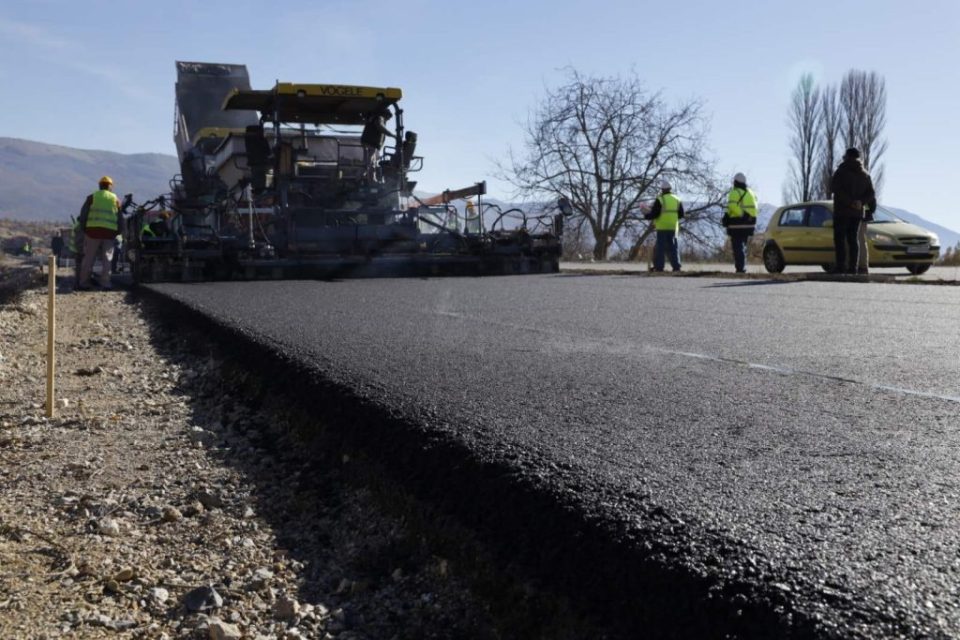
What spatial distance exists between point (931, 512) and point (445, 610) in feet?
3.56

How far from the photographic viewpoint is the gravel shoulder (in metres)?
2.30

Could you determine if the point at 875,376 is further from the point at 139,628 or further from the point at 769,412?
the point at 139,628

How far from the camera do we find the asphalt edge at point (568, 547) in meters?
1.75

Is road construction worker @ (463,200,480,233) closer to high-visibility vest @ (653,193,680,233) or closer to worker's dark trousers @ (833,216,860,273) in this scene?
high-visibility vest @ (653,193,680,233)

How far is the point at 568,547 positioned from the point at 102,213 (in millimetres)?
13692

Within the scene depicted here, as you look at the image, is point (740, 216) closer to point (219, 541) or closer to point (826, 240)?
point (826, 240)

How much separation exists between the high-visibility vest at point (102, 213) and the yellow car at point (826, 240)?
1014 centimetres

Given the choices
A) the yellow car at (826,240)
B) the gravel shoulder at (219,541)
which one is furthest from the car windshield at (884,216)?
the gravel shoulder at (219,541)

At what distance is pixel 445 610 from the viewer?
234cm

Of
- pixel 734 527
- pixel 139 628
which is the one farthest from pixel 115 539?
pixel 734 527

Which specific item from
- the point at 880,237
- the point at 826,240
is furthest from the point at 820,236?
the point at 880,237

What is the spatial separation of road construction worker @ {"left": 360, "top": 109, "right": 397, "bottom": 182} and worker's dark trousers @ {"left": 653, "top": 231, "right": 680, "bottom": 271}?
478 cm

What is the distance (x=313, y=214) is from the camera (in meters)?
14.7

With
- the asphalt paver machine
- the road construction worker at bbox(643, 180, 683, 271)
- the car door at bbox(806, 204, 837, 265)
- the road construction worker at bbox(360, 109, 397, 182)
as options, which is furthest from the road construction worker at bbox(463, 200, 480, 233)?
the car door at bbox(806, 204, 837, 265)
